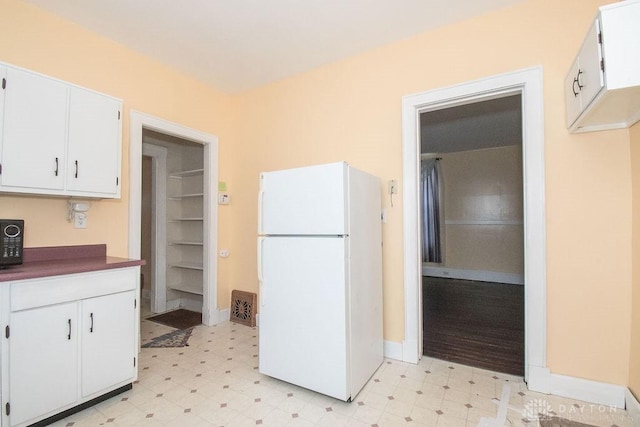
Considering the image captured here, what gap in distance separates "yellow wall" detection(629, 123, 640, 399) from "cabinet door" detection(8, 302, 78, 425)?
333cm

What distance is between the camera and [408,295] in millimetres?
2434

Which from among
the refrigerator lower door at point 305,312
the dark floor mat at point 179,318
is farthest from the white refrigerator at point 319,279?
the dark floor mat at point 179,318

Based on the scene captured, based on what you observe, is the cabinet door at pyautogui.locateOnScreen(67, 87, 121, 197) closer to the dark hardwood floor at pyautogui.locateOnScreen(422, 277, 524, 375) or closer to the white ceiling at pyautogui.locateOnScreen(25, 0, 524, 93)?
the white ceiling at pyautogui.locateOnScreen(25, 0, 524, 93)

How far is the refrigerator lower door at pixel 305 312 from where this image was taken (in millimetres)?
1826

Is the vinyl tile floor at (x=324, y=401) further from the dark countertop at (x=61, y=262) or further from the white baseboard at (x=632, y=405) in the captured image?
the dark countertop at (x=61, y=262)

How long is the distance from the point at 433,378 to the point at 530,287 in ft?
3.21

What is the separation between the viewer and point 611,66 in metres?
1.26

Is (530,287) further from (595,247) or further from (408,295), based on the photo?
(408,295)

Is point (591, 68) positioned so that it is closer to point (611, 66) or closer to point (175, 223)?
point (611, 66)

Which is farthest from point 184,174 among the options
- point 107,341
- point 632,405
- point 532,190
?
point 632,405

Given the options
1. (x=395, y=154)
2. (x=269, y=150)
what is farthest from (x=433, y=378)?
(x=269, y=150)

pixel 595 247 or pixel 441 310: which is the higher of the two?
pixel 595 247

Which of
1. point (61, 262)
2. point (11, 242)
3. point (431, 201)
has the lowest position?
point (61, 262)

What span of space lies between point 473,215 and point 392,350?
4310 millimetres
